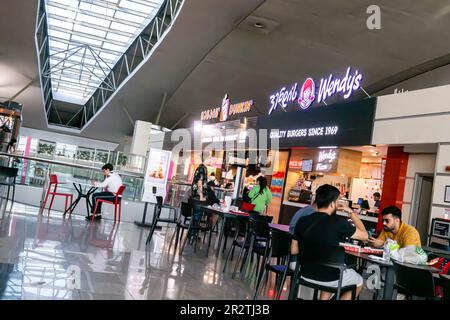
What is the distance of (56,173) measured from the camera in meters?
10.7

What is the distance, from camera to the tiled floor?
4148 millimetres

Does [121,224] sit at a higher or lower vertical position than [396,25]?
lower

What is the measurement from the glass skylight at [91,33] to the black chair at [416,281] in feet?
44.6

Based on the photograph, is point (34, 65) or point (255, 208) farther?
point (34, 65)

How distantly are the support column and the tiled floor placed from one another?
4.12m

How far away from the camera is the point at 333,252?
3.76 m

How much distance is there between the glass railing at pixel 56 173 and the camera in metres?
10.7

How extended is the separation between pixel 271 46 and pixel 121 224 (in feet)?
24.5

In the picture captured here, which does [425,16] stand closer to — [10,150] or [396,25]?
[396,25]

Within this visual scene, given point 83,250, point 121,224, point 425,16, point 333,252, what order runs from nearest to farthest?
1. point 333,252
2. point 83,250
3. point 121,224
4. point 425,16

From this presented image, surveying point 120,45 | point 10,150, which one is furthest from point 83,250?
point 120,45

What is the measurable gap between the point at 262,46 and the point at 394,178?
21.9ft

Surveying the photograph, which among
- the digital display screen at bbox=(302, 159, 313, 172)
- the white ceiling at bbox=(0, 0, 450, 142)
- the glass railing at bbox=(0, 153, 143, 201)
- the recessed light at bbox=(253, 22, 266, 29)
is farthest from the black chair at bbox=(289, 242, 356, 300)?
the recessed light at bbox=(253, 22, 266, 29)
